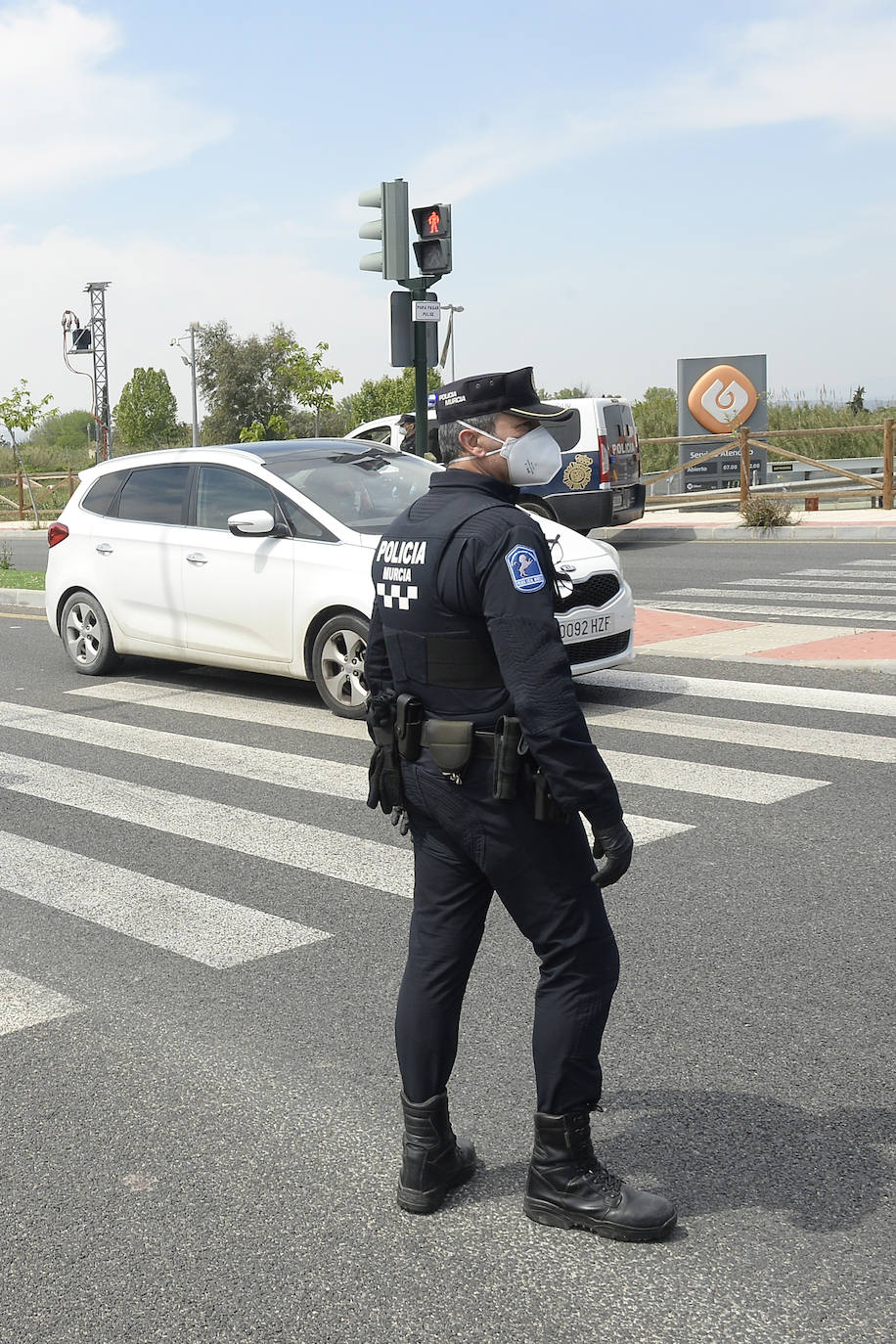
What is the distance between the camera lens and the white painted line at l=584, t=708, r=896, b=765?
7203 millimetres

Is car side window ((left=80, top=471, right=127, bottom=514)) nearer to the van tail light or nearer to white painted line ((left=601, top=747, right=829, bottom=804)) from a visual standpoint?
white painted line ((left=601, top=747, right=829, bottom=804))

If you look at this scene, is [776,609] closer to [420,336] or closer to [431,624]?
[420,336]

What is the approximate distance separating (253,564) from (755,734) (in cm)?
335

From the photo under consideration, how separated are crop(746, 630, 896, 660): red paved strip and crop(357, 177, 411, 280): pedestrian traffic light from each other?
493cm

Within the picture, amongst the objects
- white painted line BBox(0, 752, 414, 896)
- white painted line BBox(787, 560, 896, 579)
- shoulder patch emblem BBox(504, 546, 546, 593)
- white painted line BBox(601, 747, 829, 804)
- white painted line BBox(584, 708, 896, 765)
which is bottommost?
white painted line BBox(0, 752, 414, 896)

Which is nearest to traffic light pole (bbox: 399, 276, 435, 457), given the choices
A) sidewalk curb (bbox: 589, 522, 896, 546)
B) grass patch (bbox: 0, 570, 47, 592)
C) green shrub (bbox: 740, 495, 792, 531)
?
grass patch (bbox: 0, 570, 47, 592)

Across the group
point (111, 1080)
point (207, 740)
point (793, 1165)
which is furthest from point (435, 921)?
point (207, 740)

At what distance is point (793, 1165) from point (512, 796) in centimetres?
114

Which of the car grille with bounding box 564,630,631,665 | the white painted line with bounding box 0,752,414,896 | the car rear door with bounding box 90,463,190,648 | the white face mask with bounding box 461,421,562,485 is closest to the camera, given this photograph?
the white face mask with bounding box 461,421,562,485

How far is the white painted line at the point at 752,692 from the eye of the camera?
8.32 meters

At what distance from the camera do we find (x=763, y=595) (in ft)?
45.5

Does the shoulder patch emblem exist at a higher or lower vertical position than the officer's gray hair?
lower

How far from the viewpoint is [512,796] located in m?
2.83

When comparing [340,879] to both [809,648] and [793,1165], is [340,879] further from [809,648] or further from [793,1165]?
[809,648]
